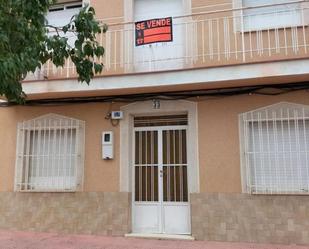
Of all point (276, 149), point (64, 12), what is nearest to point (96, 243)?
point (276, 149)

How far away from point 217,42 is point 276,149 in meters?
2.45

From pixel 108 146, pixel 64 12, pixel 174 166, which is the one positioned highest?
pixel 64 12

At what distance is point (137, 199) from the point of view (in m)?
8.11

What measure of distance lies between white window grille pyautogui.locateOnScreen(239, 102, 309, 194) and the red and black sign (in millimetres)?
2154

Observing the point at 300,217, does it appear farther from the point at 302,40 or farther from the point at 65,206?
the point at 65,206

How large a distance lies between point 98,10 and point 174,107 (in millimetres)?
2888

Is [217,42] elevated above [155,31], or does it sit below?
below

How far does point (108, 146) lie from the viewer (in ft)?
26.5

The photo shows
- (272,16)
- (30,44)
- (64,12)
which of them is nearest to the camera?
(30,44)

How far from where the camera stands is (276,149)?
287 inches

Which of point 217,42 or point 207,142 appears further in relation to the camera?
point 217,42

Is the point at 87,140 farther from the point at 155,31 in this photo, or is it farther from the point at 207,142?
the point at 155,31

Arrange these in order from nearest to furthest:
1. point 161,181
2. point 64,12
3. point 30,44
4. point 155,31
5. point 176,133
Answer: point 30,44
point 155,31
point 161,181
point 176,133
point 64,12

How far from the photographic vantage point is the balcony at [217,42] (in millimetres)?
7566
